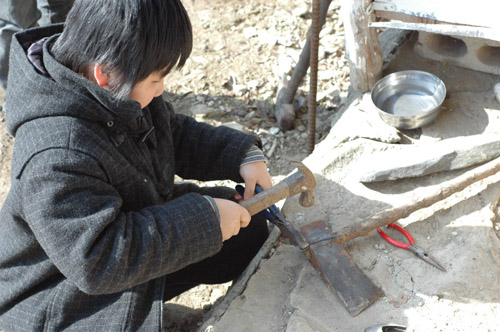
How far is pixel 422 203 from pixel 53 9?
2.79 metres

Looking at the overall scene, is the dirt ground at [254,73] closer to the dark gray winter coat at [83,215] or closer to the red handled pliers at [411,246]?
the red handled pliers at [411,246]

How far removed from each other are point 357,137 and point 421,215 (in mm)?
625

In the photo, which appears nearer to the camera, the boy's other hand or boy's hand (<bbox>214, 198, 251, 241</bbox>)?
boy's hand (<bbox>214, 198, 251, 241</bbox>)

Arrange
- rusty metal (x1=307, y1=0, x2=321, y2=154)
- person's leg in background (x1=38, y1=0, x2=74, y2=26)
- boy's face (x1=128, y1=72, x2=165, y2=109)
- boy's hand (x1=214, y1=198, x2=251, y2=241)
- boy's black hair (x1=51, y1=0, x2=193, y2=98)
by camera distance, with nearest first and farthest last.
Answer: boy's black hair (x1=51, y1=0, x2=193, y2=98) < boy's face (x1=128, y1=72, x2=165, y2=109) < boy's hand (x1=214, y1=198, x2=251, y2=241) < rusty metal (x1=307, y1=0, x2=321, y2=154) < person's leg in background (x1=38, y1=0, x2=74, y2=26)

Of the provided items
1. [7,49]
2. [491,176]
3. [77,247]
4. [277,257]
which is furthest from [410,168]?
[7,49]

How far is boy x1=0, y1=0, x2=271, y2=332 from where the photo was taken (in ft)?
5.25

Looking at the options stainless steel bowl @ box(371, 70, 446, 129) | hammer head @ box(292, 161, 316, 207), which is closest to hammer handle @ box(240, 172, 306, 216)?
hammer head @ box(292, 161, 316, 207)

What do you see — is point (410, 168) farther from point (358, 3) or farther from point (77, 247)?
point (77, 247)

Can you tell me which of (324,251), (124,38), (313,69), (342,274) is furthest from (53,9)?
(342,274)

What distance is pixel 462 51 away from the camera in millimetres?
3334

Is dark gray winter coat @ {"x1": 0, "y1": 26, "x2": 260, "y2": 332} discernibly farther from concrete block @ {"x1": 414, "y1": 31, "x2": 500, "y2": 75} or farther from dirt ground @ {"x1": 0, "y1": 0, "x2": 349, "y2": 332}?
concrete block @ {"x1": 414, "y1": 31, "x2": 500, "y2": 75}

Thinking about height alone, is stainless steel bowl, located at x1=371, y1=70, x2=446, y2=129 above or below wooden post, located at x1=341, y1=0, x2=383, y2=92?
below

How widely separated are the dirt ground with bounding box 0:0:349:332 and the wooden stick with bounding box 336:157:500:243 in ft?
3.72

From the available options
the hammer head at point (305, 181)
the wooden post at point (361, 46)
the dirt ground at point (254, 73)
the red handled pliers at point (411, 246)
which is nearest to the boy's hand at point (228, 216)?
the hammer head at point (305, 181)
